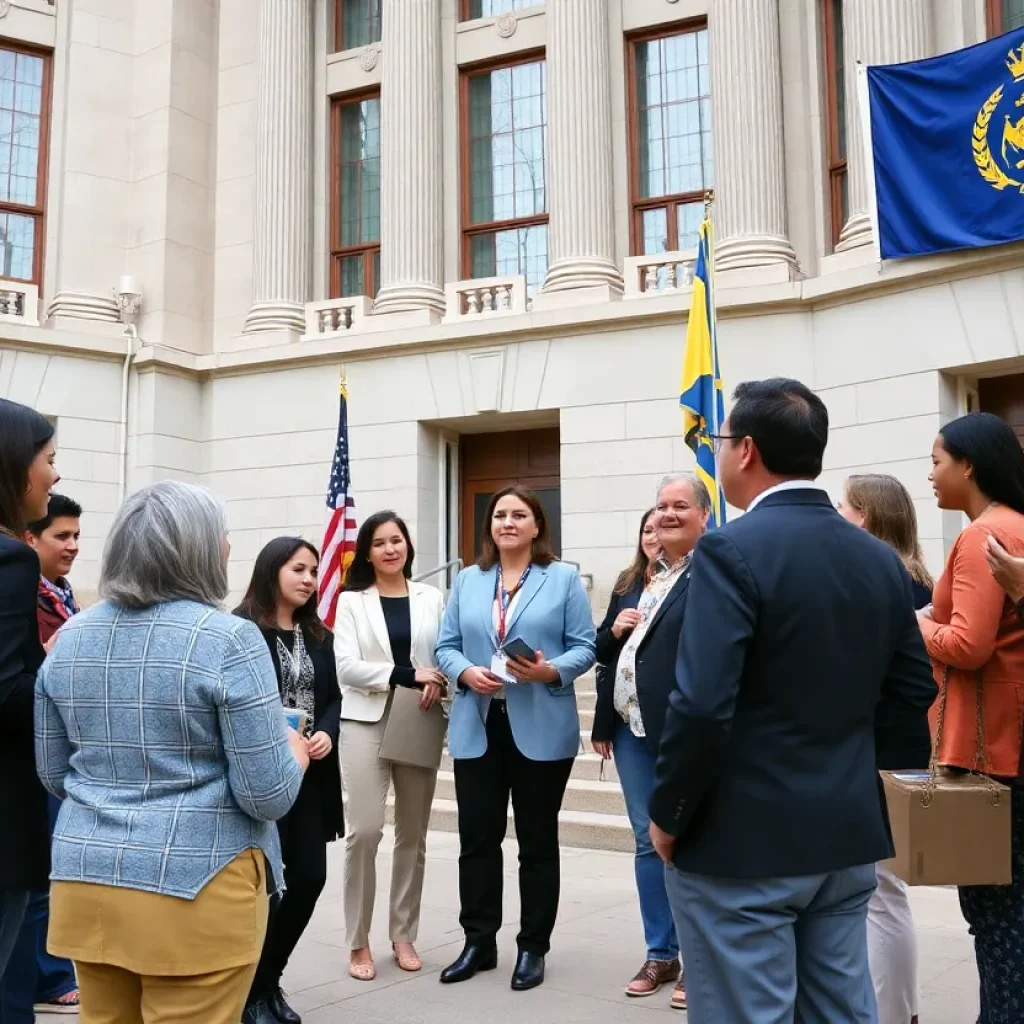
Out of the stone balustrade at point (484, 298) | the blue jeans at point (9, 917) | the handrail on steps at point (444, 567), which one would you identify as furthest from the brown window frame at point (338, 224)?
the blue jeans at point (9, 917)

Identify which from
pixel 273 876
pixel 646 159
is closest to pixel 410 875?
pixel 273 876

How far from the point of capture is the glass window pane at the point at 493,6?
15.4 meters

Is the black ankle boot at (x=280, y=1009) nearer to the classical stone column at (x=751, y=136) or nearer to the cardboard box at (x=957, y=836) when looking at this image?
the cardboard box at (x=957, y=836)

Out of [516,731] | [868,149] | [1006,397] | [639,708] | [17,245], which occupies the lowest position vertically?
[516,731]

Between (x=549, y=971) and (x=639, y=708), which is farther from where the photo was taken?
(x=549, y=971)

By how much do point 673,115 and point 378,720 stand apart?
37.3ft

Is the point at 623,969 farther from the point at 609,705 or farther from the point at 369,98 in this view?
the point at 369,98

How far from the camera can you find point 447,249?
15.4 metres

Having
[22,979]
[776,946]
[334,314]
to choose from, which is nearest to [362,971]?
[22,979]

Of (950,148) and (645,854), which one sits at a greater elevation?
(950,148)

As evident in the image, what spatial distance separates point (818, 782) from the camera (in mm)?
2604

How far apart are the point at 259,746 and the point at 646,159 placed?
43.6 feet

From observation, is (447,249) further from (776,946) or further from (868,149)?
(776,946)

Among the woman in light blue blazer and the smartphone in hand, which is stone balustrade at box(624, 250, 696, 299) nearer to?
the woman in light blue blazer
